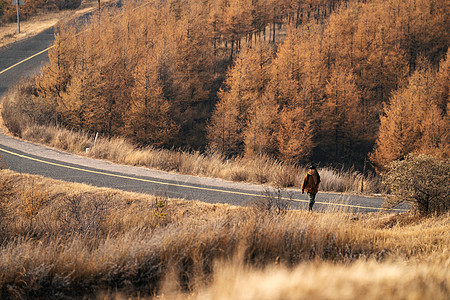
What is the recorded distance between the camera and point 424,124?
145 ft

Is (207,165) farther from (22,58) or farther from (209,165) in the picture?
(22,58)

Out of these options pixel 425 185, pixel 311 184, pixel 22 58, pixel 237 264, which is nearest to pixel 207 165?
pixel 311 184

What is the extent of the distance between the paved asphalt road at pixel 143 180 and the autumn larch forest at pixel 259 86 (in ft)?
48.8

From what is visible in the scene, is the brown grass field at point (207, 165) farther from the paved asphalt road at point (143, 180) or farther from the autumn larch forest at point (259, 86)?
the autumn larch forest at point (259, 86)

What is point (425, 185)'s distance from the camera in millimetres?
8453

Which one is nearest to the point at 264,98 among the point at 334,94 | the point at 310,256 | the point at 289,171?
the point at 334,94

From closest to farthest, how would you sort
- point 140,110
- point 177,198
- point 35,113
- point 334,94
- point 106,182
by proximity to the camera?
point 177,198 < point 106,182 < point 35,113 < point 140,110 < point 334,94

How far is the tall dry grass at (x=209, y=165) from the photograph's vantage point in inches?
559

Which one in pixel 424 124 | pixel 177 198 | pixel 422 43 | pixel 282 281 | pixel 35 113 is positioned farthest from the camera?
pixel 422 43

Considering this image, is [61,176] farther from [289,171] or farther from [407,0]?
[407,0]

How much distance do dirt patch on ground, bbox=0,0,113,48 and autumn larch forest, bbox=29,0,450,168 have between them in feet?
22.1

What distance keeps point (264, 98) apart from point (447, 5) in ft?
137

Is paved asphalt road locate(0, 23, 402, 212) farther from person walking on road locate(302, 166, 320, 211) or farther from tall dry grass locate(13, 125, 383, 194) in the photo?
tall dry grass locate(13, 125, 383, 194)

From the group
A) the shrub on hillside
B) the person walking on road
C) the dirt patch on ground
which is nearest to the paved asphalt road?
the person walking on road
